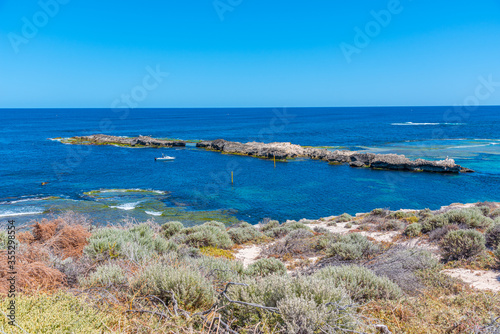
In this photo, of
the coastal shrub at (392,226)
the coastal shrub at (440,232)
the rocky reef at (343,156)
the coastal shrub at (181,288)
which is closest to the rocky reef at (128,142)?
the rocky reef at (343,156)

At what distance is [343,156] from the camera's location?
165 feet

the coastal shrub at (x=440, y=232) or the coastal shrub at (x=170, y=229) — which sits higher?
the coastal shrub at (x=440, y=232)

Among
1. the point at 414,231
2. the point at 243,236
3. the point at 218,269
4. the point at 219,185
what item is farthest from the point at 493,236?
the point at 219,185

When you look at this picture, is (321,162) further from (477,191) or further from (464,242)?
(464,242)

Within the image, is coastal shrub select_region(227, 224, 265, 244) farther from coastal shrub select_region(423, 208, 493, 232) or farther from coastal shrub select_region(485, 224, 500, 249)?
coastal shrub select_region(485, 224, 500, 249)

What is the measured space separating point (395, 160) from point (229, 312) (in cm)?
4599

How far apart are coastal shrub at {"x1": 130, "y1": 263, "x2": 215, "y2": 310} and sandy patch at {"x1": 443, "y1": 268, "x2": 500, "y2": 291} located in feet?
18.2

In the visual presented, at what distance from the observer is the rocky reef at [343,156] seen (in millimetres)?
41750

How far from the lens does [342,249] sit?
884 cm

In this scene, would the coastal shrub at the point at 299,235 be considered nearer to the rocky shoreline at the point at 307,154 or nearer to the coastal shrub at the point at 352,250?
the coastal shrub at the point at 352,250

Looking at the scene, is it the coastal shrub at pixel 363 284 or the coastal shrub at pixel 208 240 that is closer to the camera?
the coastal shrub at pixel 363 284

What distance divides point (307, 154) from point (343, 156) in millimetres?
7551

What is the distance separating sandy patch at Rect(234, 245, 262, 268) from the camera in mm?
10367

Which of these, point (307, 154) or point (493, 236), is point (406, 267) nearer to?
point (493, 236)
